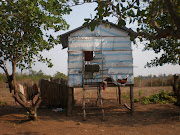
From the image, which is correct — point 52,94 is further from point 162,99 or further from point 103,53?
point 162,99

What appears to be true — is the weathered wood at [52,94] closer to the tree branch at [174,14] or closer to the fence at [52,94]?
the fence at [52,94]

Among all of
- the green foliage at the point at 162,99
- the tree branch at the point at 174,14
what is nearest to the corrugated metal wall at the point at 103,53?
the green foliage at the point at 162,99

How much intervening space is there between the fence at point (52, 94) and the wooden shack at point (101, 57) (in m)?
2.57

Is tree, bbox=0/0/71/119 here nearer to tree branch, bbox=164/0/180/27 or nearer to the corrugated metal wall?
the corrugated metal wall

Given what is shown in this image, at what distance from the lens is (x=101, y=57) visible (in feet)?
30.6

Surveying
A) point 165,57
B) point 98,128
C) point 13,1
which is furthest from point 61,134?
point 165,57

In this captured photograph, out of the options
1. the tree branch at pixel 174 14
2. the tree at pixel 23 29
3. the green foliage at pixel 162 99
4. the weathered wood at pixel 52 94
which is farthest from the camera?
the green foliage at pixel 162 99

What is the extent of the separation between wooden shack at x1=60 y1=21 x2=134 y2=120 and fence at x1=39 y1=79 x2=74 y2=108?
8.43 ft

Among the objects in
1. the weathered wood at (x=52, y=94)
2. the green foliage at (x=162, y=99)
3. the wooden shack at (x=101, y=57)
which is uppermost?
the wooden shack at (x=101, y=57)

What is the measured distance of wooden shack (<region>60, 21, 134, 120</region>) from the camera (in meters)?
9.16

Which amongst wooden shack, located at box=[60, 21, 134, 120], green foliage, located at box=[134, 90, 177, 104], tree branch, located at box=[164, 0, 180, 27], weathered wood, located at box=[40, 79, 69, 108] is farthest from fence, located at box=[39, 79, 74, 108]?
tree branch, located at box=[164, 0, 180, 27]

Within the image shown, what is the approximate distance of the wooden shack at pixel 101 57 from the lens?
9.16m

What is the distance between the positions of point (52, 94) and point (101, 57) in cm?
433

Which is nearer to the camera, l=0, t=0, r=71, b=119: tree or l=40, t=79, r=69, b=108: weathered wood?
l=0, t=0, r=71, b=119: tree
